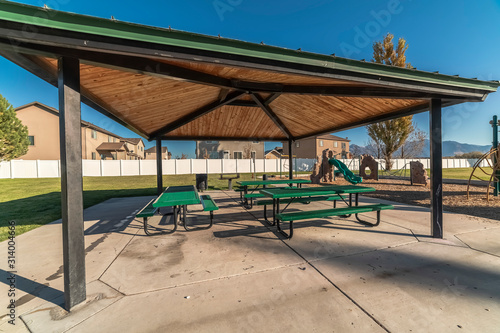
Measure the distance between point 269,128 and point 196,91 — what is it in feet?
17.3

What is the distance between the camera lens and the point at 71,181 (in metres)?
2.19

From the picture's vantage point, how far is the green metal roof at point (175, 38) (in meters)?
1.74

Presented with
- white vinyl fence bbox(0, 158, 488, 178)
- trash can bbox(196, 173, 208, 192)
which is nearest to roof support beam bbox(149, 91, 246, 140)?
trash can bbox(196, 173, 208, 192)

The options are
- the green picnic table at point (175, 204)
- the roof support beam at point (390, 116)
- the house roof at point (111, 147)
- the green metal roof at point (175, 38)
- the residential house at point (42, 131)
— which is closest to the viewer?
the green metal roof at point (175, 38)

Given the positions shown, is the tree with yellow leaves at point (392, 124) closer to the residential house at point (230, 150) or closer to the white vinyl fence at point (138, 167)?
the white vinyl fence at point (138, 167)

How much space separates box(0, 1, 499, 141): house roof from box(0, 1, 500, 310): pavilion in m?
0.01

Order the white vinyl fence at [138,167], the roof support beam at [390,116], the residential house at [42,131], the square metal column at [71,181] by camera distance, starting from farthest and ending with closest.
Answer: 1. the residential house at [42,131]
2. the white vinyl fence at [138,167]
3. the roof support beam at [390,116]
4. the square metal column at [71,181]

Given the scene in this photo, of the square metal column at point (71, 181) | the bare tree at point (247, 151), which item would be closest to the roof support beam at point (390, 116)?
the square metal column at point (71, 181)

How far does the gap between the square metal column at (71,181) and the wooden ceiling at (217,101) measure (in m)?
0.39

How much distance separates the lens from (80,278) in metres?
2.31

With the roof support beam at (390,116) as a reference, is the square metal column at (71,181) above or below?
below

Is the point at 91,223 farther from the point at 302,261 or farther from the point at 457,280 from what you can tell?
the point at 457,280

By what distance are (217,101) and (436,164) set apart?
5666mm

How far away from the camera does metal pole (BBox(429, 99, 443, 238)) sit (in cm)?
409
